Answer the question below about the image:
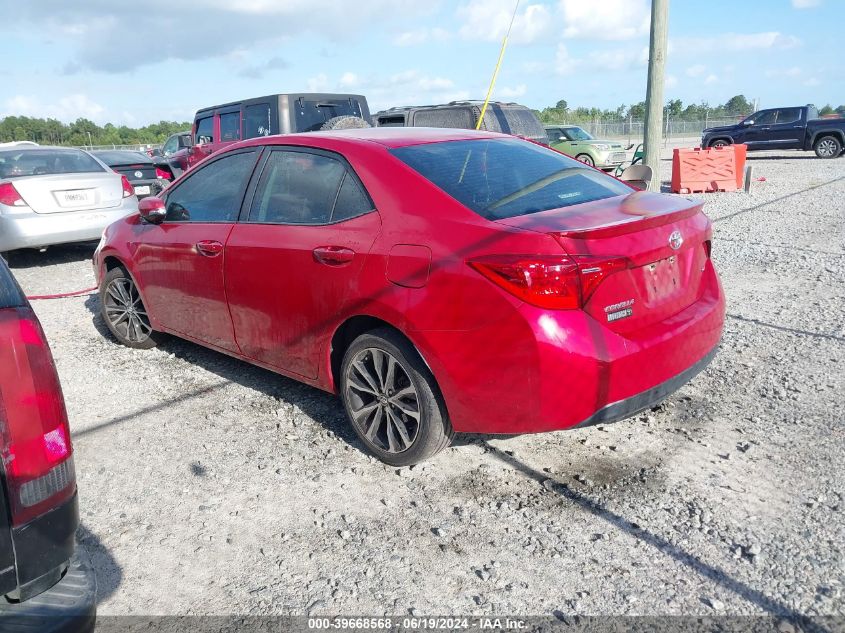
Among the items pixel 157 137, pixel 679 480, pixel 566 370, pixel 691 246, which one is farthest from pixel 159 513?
pixel 157 137

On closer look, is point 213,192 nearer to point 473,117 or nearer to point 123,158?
point 473,117

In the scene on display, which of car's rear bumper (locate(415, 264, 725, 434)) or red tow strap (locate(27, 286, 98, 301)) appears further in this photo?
red tow strap (locate(27, 286, 98, 301))

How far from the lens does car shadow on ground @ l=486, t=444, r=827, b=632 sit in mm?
2479

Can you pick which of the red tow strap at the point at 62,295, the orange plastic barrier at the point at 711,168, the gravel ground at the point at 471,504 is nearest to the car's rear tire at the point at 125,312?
the gravel ground at the point at 471,504

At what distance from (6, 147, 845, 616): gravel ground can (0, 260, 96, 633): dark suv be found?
2.69 feet

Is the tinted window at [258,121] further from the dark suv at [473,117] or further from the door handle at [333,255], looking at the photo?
the door handle at [333,255]

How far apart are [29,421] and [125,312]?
396cm

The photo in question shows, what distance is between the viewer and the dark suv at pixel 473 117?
1211cm

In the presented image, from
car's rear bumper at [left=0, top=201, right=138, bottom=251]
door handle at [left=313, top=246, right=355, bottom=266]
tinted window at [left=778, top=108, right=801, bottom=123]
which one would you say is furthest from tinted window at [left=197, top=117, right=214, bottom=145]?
tinted window at [left=778, top=108, right=801, bottom=123]

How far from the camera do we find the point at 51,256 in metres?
10.1

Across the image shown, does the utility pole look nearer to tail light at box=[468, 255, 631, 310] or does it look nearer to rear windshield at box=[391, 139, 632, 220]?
rear windshield at box=[391, 139, 632, 220]

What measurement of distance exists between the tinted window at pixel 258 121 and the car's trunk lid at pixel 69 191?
2.82 m

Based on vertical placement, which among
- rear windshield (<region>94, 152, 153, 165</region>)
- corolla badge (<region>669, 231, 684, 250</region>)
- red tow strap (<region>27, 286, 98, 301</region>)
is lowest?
red tow strap (<region>27, 286, 98, 301</region>)

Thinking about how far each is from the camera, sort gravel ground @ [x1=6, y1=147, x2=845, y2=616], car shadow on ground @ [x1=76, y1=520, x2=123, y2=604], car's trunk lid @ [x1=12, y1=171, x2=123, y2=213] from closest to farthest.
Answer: gravel ground @ [x1=6, y1=147, x2=845, y2=616] → car shadow on ground @ [x1=76, y1=520, x2=123, y2=604] → car's trunk lid @ [x1=12, y1=171, x2=123, y2=213]
